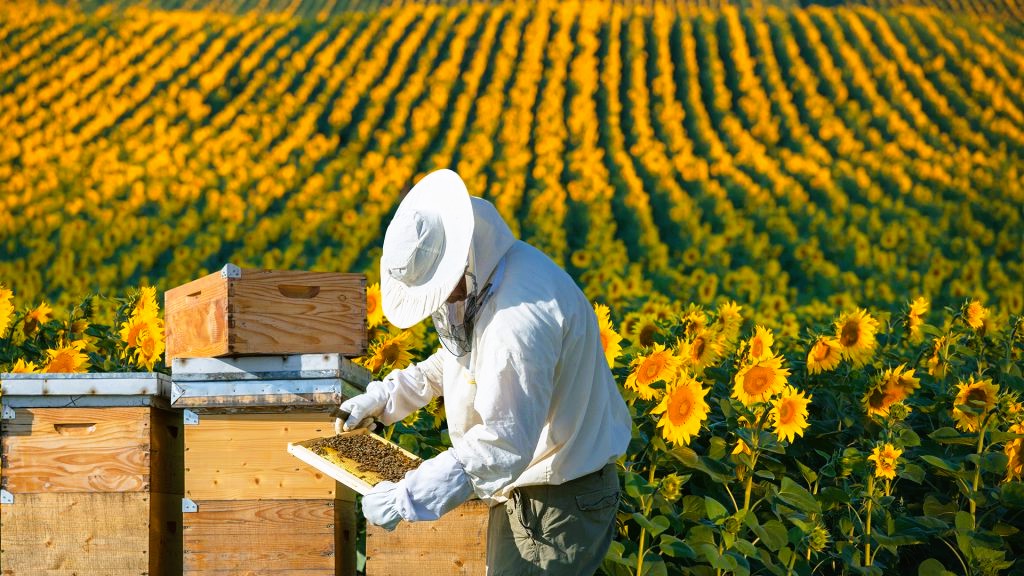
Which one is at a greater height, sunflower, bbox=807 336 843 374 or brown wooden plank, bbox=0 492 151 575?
sunflower, bbox=807 336 843 374

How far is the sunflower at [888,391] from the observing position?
4.59 m

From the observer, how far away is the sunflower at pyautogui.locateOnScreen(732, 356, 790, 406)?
4340 millimetres

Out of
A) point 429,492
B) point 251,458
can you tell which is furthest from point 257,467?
point 429,492

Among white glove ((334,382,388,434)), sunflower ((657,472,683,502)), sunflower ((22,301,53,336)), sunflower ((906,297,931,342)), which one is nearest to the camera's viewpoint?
white glove ((334,382,388,434))

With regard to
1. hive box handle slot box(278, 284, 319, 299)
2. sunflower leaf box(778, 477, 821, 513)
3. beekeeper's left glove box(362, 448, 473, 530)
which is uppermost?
hive box handle slot box(278, 284, 319, 299)

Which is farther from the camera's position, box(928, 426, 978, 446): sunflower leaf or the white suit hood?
box(928, 426, 978, 446): sunflower leaf

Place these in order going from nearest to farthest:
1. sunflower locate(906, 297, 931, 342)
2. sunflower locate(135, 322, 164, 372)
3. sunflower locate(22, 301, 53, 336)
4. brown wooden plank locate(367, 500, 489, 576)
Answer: brown wooden plank locate(367, 500, 489, 576) → sunflower locate(135, 322, 164, 372) → sunflower locate(906, 297, 931, 342) → sunflower locate(22, 301, 53, 336)

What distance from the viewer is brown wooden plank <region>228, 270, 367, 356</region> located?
3.82 meters

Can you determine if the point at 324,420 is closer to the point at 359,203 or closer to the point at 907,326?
the point at 907,326

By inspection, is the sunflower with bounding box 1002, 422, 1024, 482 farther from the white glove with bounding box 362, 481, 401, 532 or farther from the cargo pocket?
the white glove with bounding box 362, 481, 401, 532

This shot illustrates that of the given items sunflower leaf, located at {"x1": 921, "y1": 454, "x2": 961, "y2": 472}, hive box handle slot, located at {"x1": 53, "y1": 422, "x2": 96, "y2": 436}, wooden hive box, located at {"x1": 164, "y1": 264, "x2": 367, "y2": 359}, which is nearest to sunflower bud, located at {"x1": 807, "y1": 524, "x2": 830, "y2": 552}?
sunflower leaf, located at {"x1": 921, "y1": 454, "x2": 961, "y2": 472}

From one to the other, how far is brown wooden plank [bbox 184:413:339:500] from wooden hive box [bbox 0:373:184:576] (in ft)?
0.64

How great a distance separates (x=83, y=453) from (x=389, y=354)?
1531 millimetres

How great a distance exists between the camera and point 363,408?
3.57 meters
